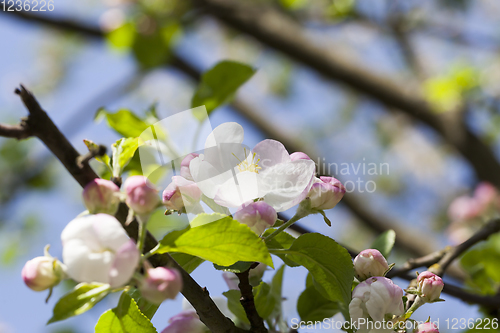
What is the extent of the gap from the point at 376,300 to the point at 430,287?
0.08m

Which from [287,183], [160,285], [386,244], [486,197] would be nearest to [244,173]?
[287,183]

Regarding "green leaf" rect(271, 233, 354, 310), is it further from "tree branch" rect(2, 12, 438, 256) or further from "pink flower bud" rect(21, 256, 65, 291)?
"tree branch" rect(2, 12, 438, 256)

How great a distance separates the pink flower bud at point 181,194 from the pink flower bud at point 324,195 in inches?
4.5

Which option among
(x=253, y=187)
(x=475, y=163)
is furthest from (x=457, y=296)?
(x=475, y=163)

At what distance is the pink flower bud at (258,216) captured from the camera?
0.39 meters

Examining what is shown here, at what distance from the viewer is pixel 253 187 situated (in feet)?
1.41

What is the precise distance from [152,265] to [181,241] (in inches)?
1.2

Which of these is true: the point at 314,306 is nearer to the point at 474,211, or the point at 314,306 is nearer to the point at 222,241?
the point at 222,241

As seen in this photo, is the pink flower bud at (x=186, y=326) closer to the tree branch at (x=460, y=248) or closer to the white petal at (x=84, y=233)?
the white petal at (x=84, y=233)

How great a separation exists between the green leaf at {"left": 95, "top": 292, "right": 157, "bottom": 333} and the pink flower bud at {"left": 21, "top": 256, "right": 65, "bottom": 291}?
3.0 inches

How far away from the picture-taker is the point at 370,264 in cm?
45

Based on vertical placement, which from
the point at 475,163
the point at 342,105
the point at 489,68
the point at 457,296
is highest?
the point at 457,296

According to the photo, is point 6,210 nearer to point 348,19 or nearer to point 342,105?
point 348,19

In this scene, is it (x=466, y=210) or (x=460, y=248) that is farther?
(x=466, y=210)
